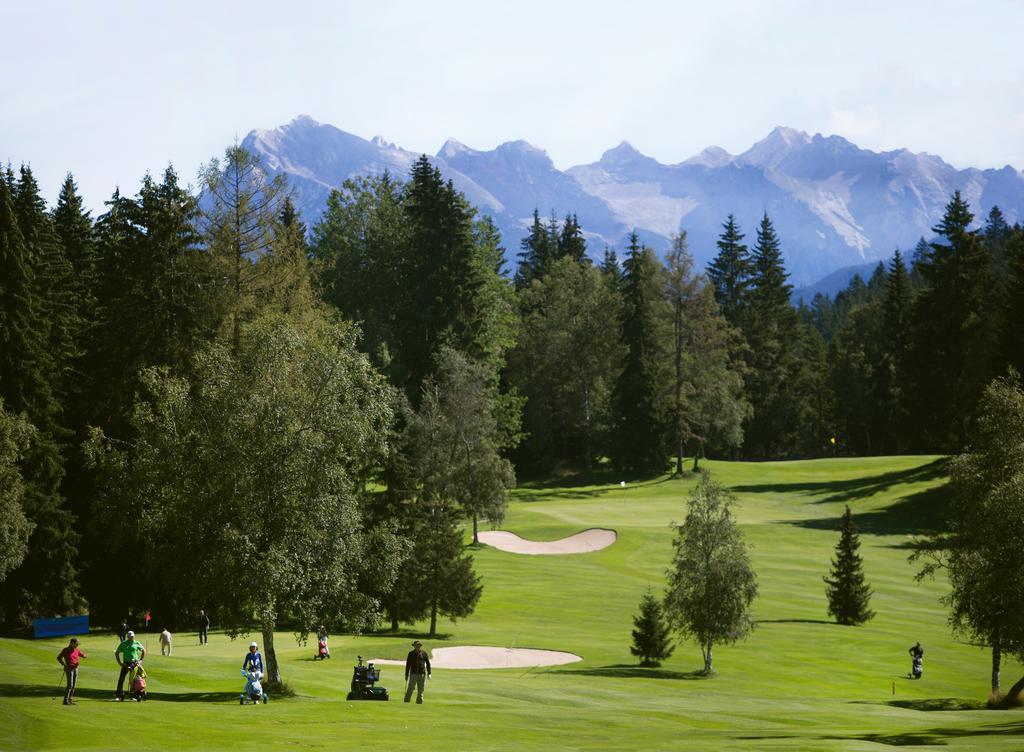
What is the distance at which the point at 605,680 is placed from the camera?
38.8m

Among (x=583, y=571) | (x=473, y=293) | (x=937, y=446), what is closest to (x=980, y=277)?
(x=937, y=446)

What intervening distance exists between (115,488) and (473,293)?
5687 cm

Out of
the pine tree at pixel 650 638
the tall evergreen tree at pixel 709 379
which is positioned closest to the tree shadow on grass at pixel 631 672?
the pine tree at pixel 650 638

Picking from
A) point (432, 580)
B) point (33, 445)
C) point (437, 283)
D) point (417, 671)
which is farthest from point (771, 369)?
point (417, 671)

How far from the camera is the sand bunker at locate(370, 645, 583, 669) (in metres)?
43.6

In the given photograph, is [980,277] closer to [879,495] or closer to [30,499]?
[879,495]

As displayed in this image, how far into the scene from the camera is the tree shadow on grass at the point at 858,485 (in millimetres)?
88562

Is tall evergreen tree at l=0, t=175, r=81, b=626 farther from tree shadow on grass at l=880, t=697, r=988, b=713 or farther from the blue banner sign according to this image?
tree shadow on grass at l=880, t=697, r=988, b=713

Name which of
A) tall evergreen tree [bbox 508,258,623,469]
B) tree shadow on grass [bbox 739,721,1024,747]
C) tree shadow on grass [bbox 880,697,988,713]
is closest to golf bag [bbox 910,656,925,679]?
tree shadow on grass [bbox 880,697,988,713]

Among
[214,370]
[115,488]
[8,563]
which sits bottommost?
[8,563]

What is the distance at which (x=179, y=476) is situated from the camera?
3322 centimetres

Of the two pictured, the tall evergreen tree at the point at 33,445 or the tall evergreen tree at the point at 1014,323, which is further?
the tall evergreen tree at the point at 1014,323

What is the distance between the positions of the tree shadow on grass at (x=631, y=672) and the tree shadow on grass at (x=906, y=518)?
3762 centimetres

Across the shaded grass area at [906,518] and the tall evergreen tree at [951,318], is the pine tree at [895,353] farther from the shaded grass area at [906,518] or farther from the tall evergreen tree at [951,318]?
the shaded grass area at [906,518]
